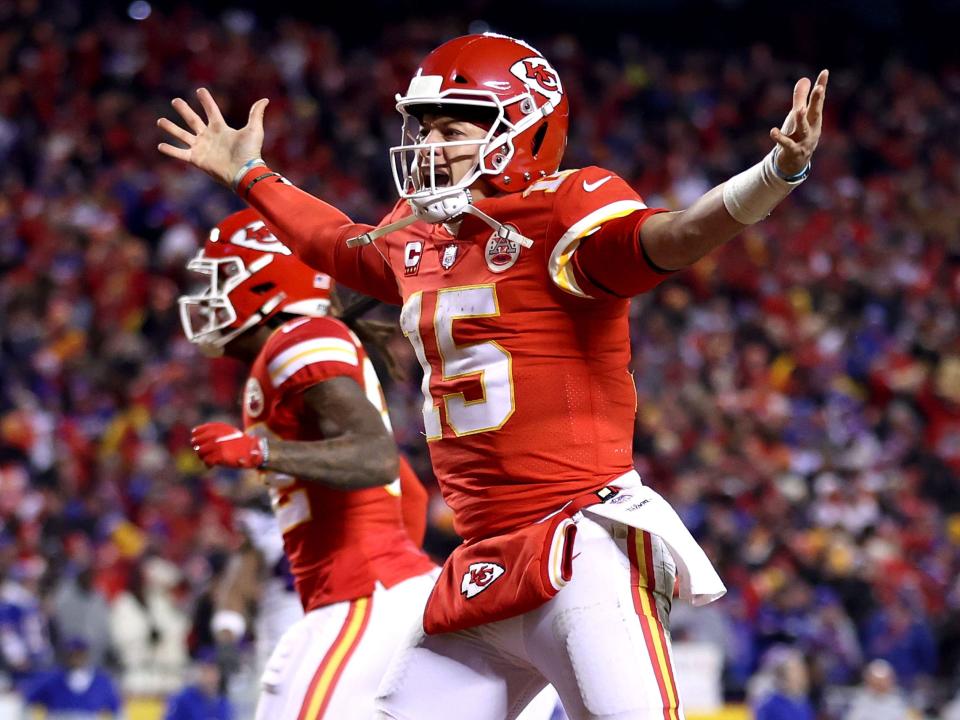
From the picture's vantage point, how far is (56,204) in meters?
13.8

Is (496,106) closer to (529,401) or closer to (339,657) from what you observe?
(529,401)

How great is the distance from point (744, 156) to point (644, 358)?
4950mm

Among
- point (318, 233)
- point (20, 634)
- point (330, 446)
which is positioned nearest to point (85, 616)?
point (20, 634)

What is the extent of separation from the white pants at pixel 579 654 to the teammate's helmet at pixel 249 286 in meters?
1.53

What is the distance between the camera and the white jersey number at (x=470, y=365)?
341 centimetres

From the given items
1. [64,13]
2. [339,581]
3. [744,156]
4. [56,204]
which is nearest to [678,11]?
[744,156]

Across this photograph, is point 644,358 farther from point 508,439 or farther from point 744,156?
point 508,439

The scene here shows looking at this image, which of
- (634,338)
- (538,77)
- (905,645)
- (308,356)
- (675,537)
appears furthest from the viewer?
(634,338)

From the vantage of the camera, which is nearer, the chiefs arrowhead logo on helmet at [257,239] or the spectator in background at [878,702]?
the chiefs arrowhead logo on helmet at [257,239]

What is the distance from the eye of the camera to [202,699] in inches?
317

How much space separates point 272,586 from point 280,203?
2135 mm

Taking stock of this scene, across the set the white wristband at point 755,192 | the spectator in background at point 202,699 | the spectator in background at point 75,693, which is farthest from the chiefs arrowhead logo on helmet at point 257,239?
the spectator in background at point 75,693

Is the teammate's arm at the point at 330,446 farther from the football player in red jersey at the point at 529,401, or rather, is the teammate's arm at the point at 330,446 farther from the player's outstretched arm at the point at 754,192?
the player's outstretched arm at the point at 754,192

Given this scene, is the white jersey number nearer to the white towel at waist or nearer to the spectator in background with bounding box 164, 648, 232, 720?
the white towel at waist
